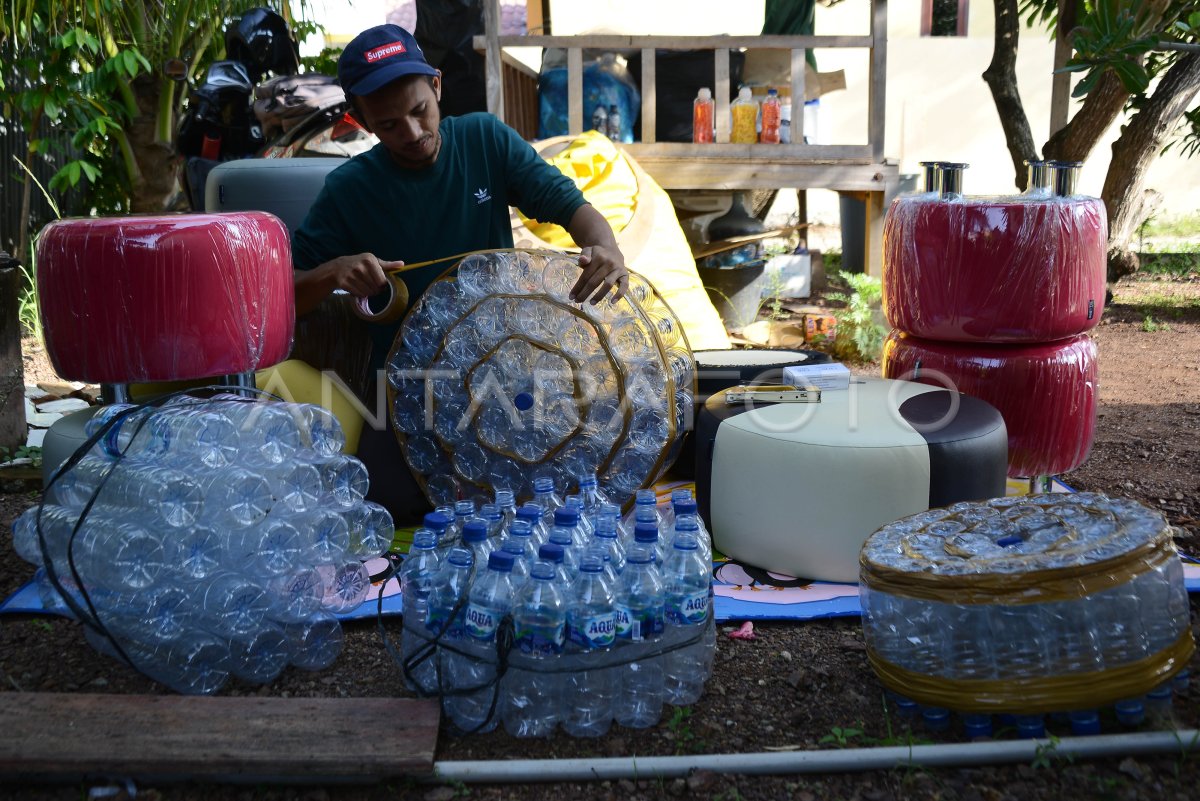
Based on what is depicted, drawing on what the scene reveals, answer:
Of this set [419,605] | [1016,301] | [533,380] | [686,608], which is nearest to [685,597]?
[686,608]

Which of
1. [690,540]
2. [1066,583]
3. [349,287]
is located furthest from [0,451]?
[1066,583]

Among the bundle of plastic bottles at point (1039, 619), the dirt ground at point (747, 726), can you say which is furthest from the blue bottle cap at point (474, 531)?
the bundle of plastic bottles at point (1039, 619)

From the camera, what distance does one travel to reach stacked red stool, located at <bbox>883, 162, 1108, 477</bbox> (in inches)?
137

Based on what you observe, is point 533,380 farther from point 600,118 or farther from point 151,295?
point 600,118

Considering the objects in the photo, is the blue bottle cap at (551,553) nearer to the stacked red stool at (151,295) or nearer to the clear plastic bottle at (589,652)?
the clear plastic bottle at (589,652)

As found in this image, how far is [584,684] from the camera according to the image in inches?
93.7

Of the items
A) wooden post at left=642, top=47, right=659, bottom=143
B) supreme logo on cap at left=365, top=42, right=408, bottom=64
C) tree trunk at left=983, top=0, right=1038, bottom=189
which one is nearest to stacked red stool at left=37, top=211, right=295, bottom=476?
supreme logo on cap at left=365, top=42, right=408, bottom=64

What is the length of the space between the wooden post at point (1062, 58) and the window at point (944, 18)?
163 inches

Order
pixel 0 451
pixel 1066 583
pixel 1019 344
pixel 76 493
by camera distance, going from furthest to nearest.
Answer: pixel 0 451
pixel 1019 344
pixel 76 493
pixel 1066 583

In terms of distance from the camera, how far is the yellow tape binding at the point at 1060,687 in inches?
85.5

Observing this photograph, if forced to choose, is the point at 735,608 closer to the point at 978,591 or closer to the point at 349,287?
the point at 978,591

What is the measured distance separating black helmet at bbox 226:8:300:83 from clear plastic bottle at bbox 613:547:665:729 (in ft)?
14.4

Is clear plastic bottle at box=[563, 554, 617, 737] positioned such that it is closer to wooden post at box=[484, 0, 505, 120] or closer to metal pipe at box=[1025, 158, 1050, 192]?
metal pipe at box=[1025, 158, 1050, 192]

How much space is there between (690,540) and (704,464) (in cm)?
87
